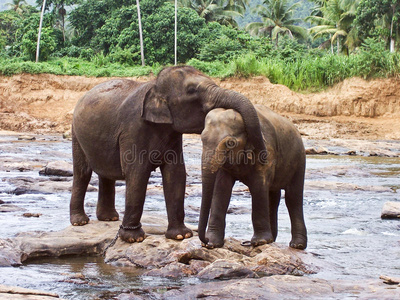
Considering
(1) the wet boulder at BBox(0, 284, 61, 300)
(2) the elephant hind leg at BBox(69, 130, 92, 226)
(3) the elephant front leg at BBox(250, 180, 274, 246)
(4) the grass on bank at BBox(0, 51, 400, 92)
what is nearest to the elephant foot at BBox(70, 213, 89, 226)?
(2) the elephant hind leg at BBox(69, 130, 92, 226)

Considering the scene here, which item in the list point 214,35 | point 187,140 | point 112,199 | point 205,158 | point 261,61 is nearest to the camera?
point 205,158

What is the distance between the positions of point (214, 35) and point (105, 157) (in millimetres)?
37203

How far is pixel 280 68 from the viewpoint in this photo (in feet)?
129

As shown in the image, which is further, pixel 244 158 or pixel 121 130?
pixel 121 130

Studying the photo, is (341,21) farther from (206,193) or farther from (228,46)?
(206,193)

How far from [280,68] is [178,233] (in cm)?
3301

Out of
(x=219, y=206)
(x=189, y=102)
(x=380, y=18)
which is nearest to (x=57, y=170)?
(x=189, y=102)

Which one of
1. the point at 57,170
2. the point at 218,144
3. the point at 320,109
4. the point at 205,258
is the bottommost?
the point at 320,109

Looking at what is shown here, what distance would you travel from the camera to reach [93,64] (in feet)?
140

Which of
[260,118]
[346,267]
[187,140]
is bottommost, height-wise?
[187,140]

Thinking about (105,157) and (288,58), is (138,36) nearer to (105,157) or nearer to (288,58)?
(288,58)

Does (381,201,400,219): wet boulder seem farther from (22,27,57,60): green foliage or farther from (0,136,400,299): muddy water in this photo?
(22,27,57,60): green foliage

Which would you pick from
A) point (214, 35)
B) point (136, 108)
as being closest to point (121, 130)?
point (136, 108)

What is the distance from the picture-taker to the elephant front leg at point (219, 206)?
661 cm
